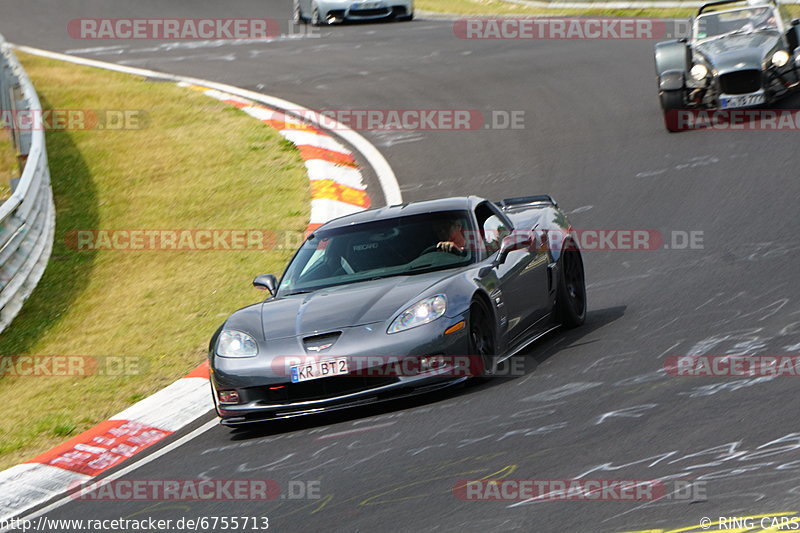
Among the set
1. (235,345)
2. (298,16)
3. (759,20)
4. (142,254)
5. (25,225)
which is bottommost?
(235,345)

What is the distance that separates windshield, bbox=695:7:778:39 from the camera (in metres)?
16.0

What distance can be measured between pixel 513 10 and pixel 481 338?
809 inches

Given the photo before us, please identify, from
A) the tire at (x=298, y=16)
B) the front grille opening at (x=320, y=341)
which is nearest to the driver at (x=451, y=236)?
the front grille opening at (x=320, y=341)

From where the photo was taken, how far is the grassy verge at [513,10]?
2458 cm

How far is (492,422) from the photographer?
6.84 metres

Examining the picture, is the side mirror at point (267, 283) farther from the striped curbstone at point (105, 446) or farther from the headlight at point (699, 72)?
the headlight at point (699, 72)

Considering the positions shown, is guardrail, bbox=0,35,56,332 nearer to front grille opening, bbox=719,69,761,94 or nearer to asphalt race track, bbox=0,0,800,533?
asphalt race track, bbox=0,0,800,533

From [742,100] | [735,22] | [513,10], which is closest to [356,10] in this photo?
[513,10]

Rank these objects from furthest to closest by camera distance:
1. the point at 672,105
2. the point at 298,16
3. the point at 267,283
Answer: the point at 298,16, the point at 672,105, the point at 267,283

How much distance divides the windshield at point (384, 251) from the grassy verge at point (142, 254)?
5.18 feet

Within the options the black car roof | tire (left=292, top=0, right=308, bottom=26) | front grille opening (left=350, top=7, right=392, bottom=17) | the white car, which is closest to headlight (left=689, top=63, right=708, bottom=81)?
the black car roof

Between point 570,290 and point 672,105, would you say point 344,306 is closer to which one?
point 570,290

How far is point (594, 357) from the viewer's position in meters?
8.11

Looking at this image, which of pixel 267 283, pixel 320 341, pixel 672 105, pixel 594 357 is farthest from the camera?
pixel 672 105
